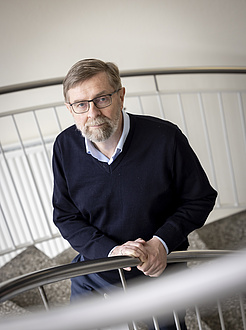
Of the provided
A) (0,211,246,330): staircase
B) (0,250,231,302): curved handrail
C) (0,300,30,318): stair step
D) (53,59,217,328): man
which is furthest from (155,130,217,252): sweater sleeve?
(0,300,30,318): stair step

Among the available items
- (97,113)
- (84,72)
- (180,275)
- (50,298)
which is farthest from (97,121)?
(50,298)

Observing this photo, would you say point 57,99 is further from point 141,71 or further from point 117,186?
point 117,186

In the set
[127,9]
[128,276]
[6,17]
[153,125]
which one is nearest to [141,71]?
[127,9]

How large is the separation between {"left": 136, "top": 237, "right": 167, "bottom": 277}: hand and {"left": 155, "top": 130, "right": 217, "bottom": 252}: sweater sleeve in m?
0.04

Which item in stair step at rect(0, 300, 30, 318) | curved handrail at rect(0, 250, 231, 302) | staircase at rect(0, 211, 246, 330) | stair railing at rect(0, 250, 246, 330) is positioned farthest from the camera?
staircase at rect(0, 211, 246, 330)

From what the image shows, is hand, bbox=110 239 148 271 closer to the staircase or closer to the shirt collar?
the shirt collar

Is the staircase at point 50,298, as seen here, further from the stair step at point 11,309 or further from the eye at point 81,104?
the eye at point 81,104

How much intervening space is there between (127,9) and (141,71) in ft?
2.25

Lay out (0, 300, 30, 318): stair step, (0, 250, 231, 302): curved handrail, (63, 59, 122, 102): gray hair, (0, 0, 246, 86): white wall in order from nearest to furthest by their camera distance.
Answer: (0, 250, 231, 302): curved handrail
(63, 59, 122, 102): gray hair
(0, 300, 30, 318): stair step
(0, 0, 246, 86): white wall

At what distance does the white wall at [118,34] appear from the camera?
327 centimetres

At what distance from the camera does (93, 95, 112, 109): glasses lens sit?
1.75 metres

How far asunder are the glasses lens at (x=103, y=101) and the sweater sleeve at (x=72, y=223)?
26 cm

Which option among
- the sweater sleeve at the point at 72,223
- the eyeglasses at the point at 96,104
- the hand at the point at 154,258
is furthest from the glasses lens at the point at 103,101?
the hand at the point at 154,258

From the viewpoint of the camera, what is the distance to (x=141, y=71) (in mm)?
3049
